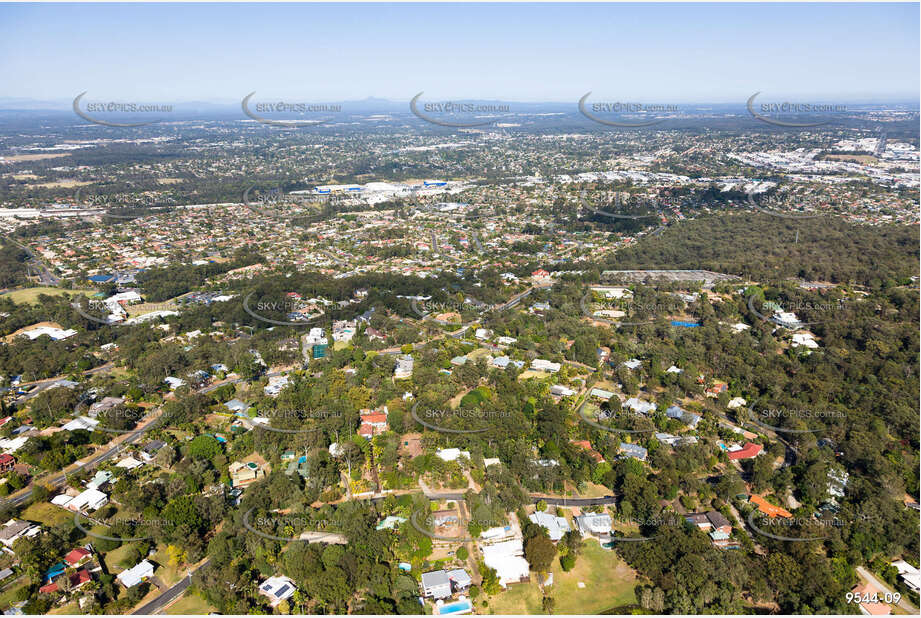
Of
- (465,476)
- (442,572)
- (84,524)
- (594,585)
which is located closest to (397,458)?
(465,476)

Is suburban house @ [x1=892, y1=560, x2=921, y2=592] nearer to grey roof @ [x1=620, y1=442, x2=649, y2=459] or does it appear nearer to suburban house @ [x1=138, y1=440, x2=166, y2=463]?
grey roof @ [x1=620, y1=442, x2=649, y2=459]

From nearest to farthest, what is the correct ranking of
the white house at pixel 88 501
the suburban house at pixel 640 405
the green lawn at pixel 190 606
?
1. the green lawn at pixel 190 606
2. the white house at pixel 88 501
3. the suburban house at pixel 640 405

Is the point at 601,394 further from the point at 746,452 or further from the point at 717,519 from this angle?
the point at 717,519

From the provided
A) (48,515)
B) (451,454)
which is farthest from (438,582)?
(48,515)

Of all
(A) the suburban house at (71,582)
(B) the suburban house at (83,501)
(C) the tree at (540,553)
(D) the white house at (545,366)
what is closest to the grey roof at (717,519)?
(C) the tree at (540,553)

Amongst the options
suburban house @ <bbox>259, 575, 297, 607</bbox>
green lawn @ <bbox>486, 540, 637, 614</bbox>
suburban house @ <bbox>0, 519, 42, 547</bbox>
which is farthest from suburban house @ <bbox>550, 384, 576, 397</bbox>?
suburban house @ <bbox>0, 519, 42, 547</bbox>

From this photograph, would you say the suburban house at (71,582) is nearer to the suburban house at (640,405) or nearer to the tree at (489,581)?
the tree at (489,581)
